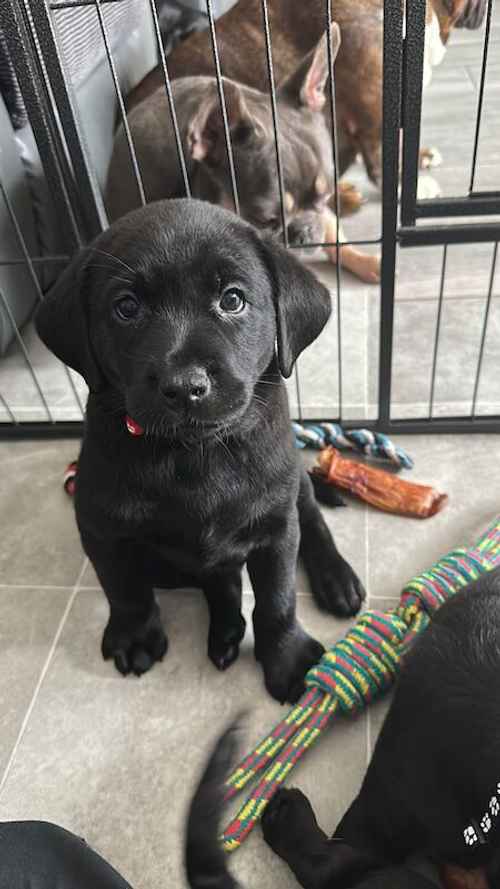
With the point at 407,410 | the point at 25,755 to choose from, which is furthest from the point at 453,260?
the point at 25,755

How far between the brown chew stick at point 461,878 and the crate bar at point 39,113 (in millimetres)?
1314

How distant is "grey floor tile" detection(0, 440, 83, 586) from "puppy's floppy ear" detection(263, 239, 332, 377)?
0.77 m

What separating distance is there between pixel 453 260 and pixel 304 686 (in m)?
1.64

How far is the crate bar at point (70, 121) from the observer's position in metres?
1.23

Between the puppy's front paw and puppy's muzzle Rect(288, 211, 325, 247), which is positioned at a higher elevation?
puppy's muzzle Rect(288, 211, 325, 247)

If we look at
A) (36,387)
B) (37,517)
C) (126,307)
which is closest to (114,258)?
(126,307)

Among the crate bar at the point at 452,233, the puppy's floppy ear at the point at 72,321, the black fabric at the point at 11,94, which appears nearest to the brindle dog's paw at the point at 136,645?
the puppy's floppy ear at the point at 72,321

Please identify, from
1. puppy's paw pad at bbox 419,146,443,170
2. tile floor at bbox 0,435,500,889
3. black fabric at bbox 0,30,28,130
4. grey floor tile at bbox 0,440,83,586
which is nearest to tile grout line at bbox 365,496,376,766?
tile floor at bbox 0,435,500,889

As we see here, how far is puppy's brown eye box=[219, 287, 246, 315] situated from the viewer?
3.06 feet

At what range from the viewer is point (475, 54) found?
12.1 feet

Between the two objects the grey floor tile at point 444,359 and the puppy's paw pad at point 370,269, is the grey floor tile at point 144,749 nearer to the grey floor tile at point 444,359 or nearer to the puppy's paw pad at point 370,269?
the grey floor tile at point 444,359

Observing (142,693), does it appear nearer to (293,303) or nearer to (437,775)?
(437,775)

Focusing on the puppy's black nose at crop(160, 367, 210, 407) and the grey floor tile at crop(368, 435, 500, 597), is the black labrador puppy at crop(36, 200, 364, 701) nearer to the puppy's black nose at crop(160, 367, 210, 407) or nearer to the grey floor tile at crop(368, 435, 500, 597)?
the puppy's black nose at crop(160, 367, 210, 407)

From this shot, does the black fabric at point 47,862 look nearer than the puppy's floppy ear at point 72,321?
Yes
